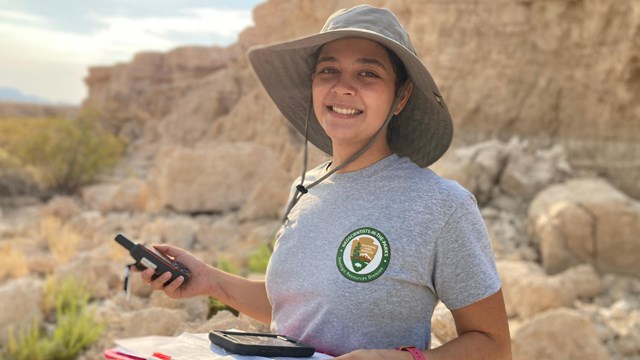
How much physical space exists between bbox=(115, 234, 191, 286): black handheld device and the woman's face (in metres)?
0.61

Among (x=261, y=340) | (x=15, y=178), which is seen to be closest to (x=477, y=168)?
(x=261, y=340)

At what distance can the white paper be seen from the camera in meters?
1.53

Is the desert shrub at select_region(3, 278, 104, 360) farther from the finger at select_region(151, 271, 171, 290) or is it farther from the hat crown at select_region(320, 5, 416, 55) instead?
the hat crown at select_region(320, 5, 416, 55)

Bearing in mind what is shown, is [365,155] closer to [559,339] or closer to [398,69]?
[398,69]

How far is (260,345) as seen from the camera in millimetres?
1509

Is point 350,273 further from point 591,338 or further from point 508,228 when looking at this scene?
point 508,228

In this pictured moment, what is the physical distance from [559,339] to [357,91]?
309 centimetres

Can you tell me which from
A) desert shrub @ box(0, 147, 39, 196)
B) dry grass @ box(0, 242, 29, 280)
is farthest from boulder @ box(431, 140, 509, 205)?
desert shrub @ box(0, 147, 39, 196)

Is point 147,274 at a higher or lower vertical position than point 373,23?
lower

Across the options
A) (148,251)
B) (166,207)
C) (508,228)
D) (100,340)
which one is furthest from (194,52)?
(148,251)

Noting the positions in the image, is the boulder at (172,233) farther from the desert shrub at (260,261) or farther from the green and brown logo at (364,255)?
the green and brown logo at (364,255)

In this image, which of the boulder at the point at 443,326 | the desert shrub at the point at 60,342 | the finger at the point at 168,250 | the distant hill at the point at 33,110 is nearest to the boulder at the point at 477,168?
the desert shrub at the point at 60,342

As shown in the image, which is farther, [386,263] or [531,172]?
[531,172]

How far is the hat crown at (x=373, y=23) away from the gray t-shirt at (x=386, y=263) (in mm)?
337
